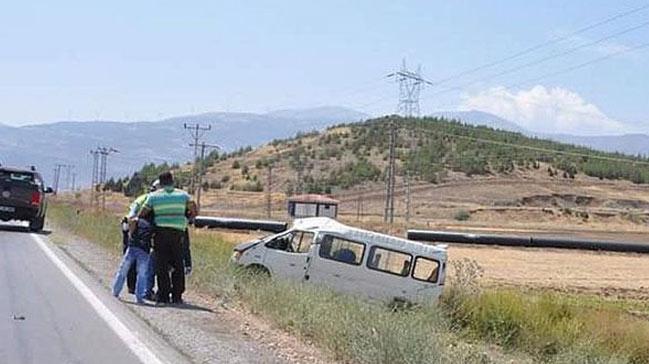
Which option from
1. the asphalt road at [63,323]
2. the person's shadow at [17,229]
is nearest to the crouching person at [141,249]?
the asphalt road at [63,323]

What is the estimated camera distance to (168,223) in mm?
16750

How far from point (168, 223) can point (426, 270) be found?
10.6 metres

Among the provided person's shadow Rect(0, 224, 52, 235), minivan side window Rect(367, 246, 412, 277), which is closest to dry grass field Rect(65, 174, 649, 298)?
person's shadow Rect(0, 224, 52, 235)

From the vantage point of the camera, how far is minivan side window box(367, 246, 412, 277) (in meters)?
26.3

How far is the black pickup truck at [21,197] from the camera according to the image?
39.3 meters

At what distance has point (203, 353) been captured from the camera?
12.2 metres

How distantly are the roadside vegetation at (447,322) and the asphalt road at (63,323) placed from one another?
5.96ft

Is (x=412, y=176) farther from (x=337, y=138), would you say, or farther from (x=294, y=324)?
(x=294, y=324)

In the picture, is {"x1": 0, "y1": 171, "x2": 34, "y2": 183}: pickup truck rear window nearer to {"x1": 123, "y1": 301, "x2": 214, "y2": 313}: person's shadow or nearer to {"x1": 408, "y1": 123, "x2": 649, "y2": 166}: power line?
{"x1": 123, "y1": 301, "x2": 214, "y2": 313}: person's shadow

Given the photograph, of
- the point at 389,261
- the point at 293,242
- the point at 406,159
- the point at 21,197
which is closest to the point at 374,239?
the point at 389,261

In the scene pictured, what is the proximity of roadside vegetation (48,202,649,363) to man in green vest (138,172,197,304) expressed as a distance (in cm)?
123

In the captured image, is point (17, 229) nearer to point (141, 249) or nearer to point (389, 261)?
point (389, 261)

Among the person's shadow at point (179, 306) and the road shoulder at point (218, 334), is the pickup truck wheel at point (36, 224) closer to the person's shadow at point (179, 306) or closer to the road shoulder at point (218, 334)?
the road shoulder at point (218, 334)

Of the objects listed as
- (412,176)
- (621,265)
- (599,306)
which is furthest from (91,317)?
(412,176)
